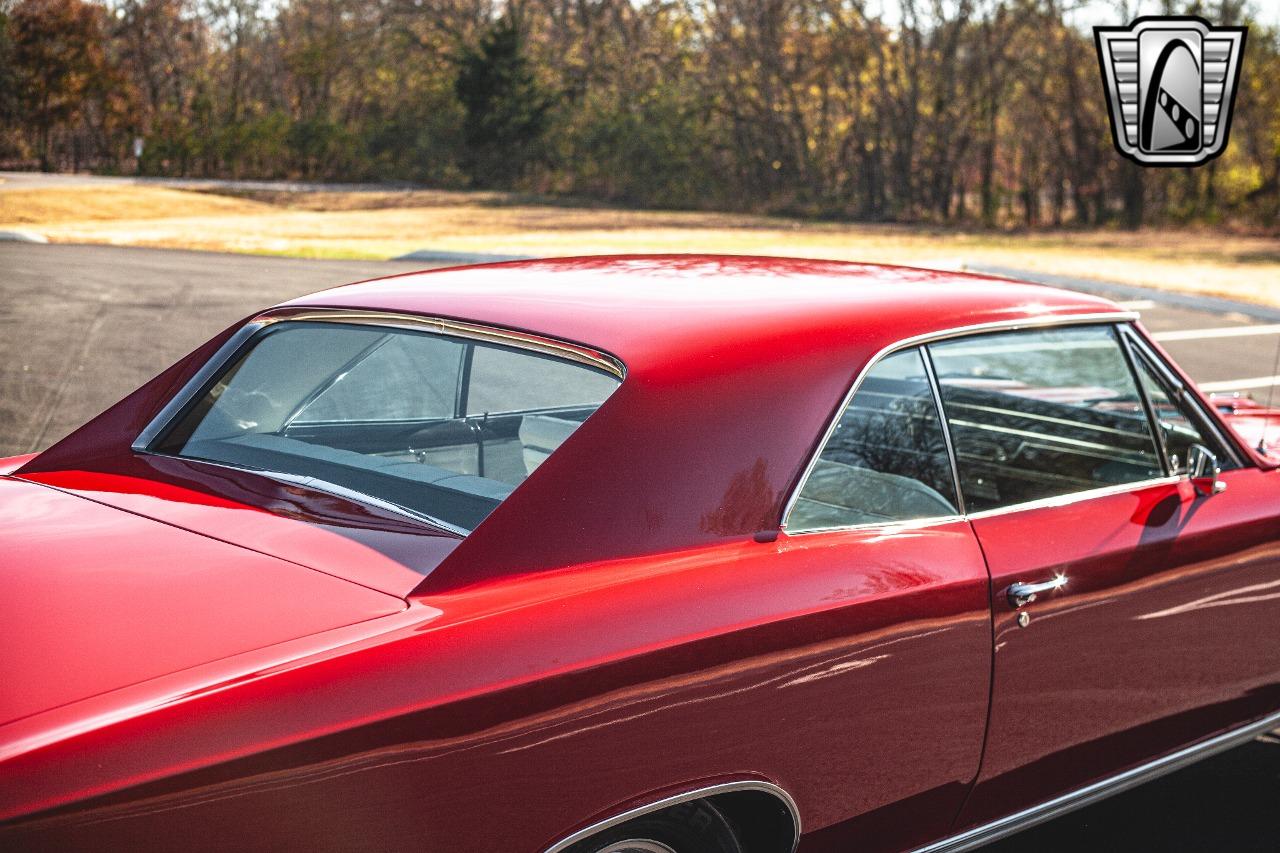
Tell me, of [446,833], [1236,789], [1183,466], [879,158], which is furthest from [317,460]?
[879,158]

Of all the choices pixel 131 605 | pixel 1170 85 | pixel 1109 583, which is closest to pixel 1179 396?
pixel 1109 583

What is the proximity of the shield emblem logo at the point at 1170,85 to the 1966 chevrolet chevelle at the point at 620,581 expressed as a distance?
22.3 metres

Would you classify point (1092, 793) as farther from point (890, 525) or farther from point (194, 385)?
point (194, 385)

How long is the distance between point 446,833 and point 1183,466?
216 cm

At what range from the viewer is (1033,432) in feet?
12.3

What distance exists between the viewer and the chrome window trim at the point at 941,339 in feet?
8.19

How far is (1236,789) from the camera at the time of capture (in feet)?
12.8

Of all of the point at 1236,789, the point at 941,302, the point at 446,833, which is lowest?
the point at 1236,789

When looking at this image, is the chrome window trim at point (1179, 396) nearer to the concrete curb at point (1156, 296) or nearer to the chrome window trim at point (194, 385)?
the chrome window trim at point (194, 385)

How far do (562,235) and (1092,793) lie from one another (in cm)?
2713

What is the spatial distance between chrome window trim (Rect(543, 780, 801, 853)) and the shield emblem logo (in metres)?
23.4

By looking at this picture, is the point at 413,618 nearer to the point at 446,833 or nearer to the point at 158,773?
the point at 446,833

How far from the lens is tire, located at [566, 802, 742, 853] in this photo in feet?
7.06

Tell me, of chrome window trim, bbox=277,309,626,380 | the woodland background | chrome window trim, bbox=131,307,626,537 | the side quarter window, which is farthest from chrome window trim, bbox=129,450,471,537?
the woodland background
